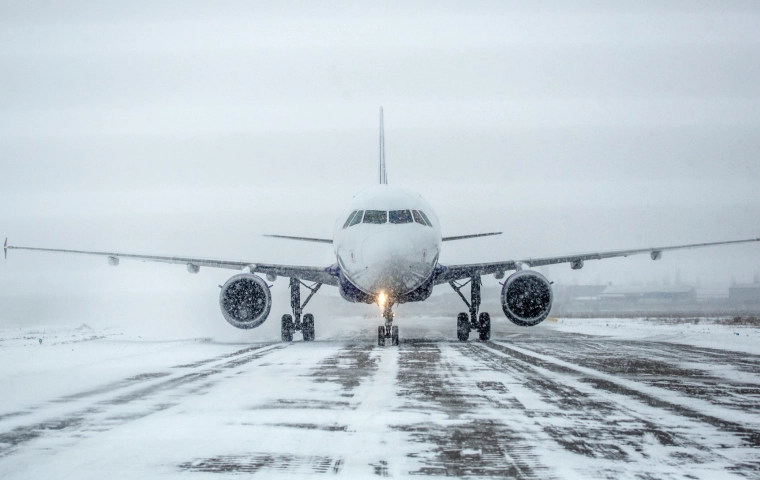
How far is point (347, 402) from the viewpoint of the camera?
8.46 meters

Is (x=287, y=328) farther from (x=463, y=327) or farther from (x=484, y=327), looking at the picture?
(x=484, y=327)

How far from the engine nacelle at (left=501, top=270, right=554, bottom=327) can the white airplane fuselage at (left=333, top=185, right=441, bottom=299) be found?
2.58 m

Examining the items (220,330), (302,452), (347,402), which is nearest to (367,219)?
(347,402)

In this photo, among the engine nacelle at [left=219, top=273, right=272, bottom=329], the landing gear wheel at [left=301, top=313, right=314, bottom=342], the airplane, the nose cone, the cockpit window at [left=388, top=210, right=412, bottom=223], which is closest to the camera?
the nose cone

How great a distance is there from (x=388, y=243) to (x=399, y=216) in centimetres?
124

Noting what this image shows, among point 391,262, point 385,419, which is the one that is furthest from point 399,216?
point 385,419

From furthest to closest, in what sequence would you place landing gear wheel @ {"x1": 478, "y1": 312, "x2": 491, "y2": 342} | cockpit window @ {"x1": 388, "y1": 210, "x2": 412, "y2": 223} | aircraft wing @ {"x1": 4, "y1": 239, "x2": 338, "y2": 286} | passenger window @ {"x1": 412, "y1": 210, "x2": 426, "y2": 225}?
landing gear wheel @ {"x1": 478, "y1": 312, "x2": 491, "y2": 342}
aircraft wing @ {"x1": 4, "y1": 239, "x2": 338, "y2": 286}
passenger window @ {"x1": 412, "y1": 210, "x2": 426, "y2": 225}
cockpit window @ {"x1": 388, "y1": 210, "x2": 412, "y2": 223}

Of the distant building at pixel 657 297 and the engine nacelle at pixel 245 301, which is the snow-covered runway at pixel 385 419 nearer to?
the engine nacelle at pixel 245 301

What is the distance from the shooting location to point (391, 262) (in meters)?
16.7

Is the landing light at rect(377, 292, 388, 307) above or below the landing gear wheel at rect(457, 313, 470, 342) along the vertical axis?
above

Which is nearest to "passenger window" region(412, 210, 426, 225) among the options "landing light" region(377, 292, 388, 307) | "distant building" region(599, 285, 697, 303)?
"landing light" region(377, 292, 388, 307)

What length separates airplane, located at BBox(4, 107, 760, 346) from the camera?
17.1 meters

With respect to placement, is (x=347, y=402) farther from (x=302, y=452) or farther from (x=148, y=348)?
(x=148, y=348)

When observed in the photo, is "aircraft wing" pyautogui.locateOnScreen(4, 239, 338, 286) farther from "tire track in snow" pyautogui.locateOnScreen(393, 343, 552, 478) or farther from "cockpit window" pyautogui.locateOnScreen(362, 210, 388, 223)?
"tire track in snow" pyautogui.locateOnScreen(393, 343, 552, 478)
